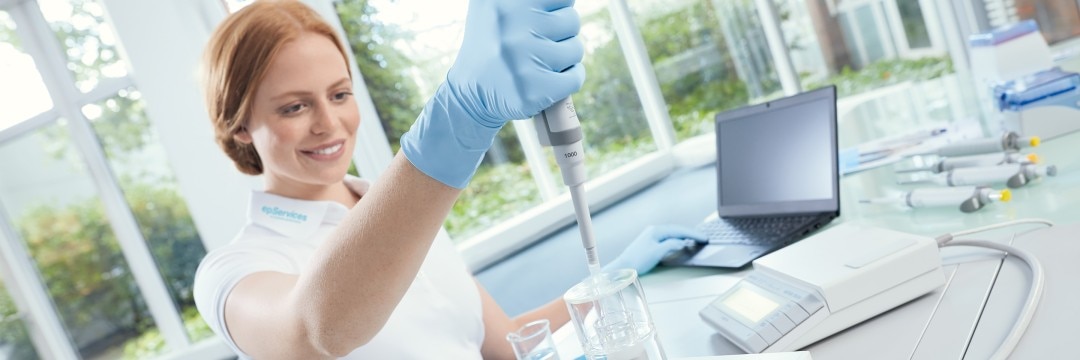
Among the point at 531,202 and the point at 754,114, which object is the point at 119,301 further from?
the point at 754,114

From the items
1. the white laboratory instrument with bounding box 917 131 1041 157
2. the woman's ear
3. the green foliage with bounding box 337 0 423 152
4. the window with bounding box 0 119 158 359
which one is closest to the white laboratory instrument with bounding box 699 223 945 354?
the white laboratory instrument with bounding box 917 131 1041 157

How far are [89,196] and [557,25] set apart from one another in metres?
4.65

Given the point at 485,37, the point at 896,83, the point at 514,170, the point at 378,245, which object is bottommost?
the point at 896,83

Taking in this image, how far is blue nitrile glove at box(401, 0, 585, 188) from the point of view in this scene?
2.80 feet

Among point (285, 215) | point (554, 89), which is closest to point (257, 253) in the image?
point (285, 215)

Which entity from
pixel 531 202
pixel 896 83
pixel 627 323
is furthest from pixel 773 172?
pixel 896 83

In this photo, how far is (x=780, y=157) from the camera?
5.12 feet

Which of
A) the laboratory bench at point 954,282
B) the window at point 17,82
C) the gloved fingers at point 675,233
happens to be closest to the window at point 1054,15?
the laboratory bench at point 954,282

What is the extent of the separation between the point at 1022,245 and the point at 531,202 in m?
3.34

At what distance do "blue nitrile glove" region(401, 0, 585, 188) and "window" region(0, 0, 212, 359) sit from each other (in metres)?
4.02

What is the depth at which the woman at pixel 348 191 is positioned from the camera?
0.87 meters

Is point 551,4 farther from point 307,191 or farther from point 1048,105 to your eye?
point 1048,105

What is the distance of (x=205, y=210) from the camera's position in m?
4.03

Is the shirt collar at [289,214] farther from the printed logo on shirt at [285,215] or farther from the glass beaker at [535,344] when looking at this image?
the glass beaker at [535,344]
